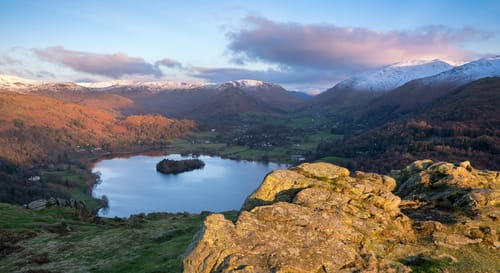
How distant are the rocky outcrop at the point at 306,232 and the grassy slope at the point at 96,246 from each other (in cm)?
676

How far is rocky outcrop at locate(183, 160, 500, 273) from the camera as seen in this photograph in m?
17.8

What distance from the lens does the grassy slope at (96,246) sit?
26609 mm

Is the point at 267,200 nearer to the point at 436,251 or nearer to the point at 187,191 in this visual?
the point at 436,251

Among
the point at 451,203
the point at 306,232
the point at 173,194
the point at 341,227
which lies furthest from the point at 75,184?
the point at 451,203

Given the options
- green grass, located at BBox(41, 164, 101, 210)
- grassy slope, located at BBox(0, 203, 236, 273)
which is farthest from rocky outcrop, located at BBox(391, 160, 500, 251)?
green grass, located at BBox(41, 164, 101, 210)

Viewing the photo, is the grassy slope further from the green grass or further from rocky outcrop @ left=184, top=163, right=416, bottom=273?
the green grass

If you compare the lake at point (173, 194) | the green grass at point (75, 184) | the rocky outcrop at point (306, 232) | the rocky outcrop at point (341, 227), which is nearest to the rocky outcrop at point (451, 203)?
the rocky outcrop at point (341, 227)

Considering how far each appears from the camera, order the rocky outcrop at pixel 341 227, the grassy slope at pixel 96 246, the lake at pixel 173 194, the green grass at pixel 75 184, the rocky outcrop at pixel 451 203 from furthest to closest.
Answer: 1. the green grass at pixel 75 184
2. the lake at pixel 173 194
3. the grassy slope at pixel 96 246
4. the rocky outcrop at pixel 451 203
5. the rocky outcrop at pixel 341 227

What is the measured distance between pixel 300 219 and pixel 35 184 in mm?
193781

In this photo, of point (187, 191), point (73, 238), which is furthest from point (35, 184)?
point (73, 238)

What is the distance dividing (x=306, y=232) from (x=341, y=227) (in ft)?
8.62

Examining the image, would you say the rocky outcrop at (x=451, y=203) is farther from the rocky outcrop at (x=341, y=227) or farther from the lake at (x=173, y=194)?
the lake at (x=173, y=194)

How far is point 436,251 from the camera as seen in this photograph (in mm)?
20578

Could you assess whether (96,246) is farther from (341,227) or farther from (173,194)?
(173,194)
